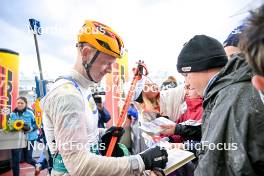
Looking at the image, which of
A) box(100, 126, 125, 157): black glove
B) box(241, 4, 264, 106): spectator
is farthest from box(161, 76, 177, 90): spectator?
box(241, 4, 264, 106): spectator

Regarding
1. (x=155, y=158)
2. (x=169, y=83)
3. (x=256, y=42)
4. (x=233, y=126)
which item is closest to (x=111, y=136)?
(x=155, y=158)

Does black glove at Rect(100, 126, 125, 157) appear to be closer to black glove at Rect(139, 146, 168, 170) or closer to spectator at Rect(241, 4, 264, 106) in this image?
A: black glove at Rect(139, 146, 168, 170)

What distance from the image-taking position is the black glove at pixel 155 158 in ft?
6.11

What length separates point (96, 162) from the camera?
177 centimetres

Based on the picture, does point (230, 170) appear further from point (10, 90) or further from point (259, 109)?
point (10, 90)

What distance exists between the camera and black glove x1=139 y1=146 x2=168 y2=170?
1861mm

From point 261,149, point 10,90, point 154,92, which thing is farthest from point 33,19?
point 10,90

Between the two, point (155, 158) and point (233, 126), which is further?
point (155, 158)

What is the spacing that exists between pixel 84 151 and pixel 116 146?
665 millimetres

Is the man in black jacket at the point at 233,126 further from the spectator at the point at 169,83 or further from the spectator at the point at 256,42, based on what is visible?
the spectator at the point at 169,83

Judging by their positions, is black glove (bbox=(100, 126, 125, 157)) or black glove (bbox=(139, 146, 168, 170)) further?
black glove (bbox=(100, 126, 125, 157))

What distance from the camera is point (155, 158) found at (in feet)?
6.13

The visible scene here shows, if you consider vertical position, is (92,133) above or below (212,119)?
below

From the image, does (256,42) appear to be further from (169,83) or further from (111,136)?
(169,83)
